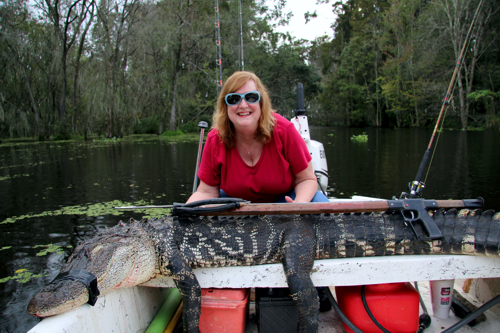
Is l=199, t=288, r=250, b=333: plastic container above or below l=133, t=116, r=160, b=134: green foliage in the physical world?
below

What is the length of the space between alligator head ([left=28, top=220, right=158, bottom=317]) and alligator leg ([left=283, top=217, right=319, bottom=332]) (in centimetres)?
71

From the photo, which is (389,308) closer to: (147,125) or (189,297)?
(189,297)

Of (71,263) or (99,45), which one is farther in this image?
(99,45)

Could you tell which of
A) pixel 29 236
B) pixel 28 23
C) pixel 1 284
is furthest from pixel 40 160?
pixel 28 23

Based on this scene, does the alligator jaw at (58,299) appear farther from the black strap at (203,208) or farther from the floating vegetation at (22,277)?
the floating vegetation at (22,277)

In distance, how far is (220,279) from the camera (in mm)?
1771

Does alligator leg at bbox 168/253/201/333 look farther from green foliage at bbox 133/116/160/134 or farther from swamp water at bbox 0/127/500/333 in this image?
green foliage at bbox 133/116/160/134

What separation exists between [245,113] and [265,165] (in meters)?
0.34

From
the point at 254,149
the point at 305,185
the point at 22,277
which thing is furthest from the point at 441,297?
the point at 22,277

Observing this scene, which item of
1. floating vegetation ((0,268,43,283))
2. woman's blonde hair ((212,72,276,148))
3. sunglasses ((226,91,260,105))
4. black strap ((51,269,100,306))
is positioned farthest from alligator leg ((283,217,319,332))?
floating vegetation ((0,268,43,283))

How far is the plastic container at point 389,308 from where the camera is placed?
177 cm

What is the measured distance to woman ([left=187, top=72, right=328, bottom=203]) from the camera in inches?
78.9

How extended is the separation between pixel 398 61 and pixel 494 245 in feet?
110

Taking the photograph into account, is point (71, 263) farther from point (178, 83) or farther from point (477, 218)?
point (178, 83)
